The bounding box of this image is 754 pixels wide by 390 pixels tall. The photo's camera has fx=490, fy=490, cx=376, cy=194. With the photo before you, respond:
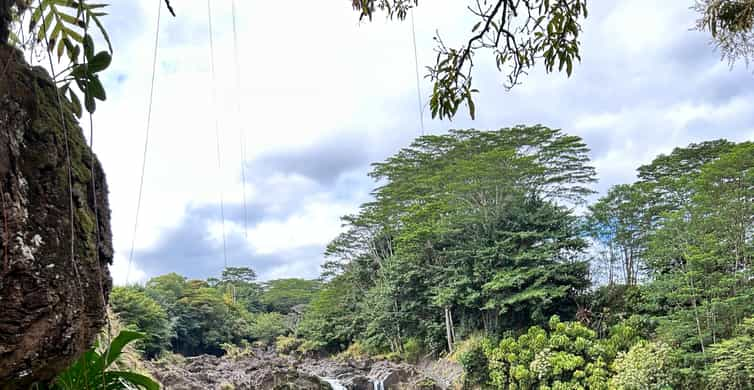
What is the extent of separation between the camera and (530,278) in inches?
427

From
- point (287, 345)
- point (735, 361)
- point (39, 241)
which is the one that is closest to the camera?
point (39, 241)

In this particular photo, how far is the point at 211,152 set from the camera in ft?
4.62

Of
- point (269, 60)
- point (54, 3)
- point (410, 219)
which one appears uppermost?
point (410, 219)

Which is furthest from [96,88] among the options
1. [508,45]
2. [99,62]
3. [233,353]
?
[233,353]

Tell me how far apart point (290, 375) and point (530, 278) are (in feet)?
18.3

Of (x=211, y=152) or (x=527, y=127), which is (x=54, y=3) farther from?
(x=527, y=127)

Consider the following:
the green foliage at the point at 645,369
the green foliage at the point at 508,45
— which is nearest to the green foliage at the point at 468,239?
the green foliage at the point at 645,369

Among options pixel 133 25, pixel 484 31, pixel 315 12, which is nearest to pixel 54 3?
pixel 133 25

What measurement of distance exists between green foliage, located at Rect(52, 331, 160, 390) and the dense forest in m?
4.72

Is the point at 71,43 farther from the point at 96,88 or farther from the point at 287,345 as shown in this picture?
the point at 287,345

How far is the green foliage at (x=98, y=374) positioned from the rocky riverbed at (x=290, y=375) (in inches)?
186

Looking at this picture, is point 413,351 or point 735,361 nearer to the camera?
point 735,361

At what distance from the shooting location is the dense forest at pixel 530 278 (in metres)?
7.52

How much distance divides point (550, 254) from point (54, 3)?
35.6 feet
